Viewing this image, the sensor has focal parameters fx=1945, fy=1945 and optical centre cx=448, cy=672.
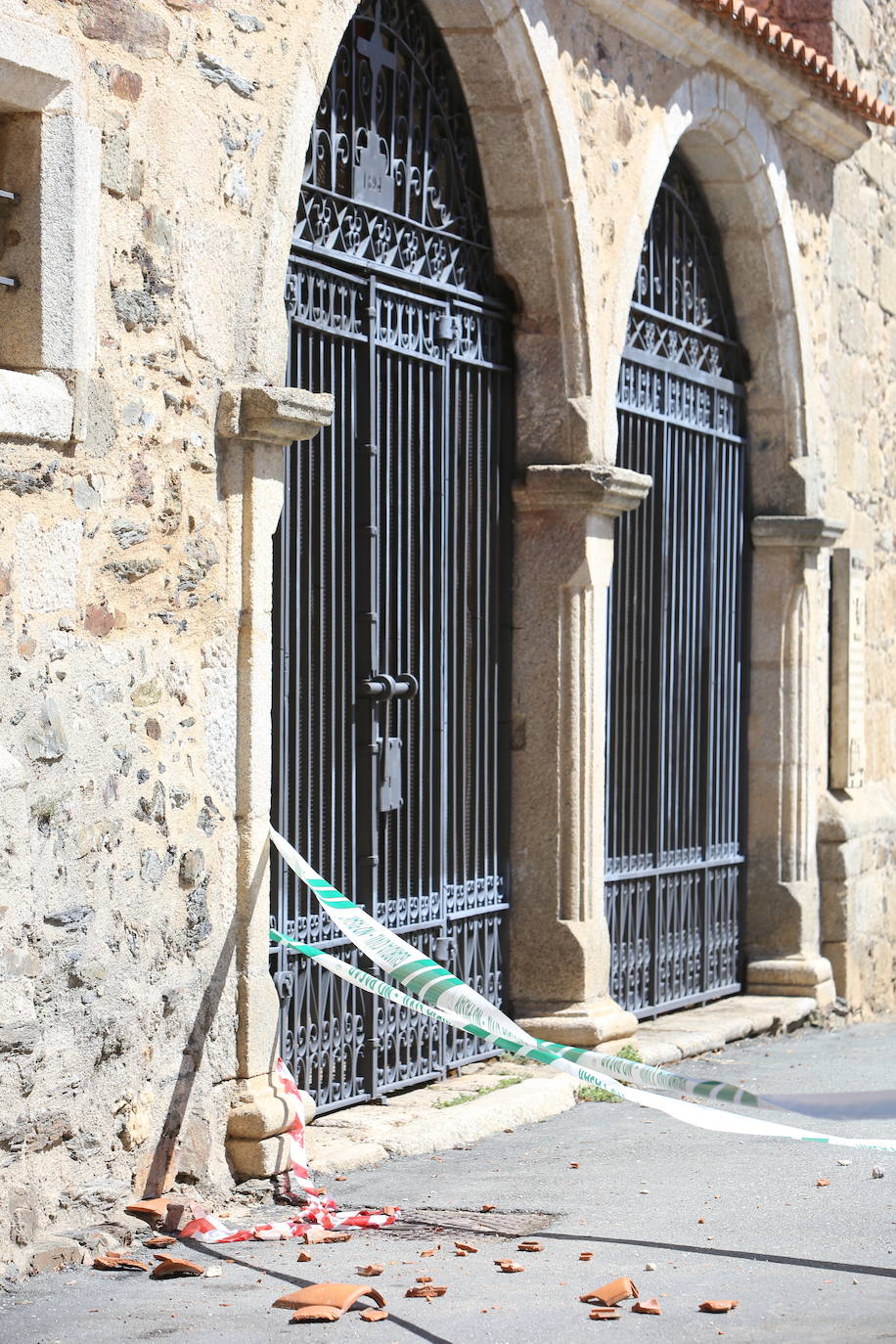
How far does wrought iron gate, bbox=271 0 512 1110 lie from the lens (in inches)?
231

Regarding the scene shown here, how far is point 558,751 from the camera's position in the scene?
7.05 metres

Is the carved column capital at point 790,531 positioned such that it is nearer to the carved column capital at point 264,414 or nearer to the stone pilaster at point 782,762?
the stone pilaster at point 782,762

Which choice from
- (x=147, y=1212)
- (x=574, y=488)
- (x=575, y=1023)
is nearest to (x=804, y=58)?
(x=574, y=488)

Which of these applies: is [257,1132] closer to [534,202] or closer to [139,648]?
[139,648]

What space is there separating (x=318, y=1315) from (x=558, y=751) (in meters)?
3.23

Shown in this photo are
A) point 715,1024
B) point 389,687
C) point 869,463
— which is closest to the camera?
point 389,687

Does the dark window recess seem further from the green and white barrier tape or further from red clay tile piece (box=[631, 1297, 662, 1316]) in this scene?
red clay tile piece (box=[631, 1297, 662, 1316])

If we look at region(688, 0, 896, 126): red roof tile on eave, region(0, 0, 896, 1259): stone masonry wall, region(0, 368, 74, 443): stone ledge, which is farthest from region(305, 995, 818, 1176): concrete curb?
region(688, 0, 896, 126): red roof tile on eave

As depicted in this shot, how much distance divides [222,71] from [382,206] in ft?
4.18

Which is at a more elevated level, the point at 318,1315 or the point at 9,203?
the point at 9,203

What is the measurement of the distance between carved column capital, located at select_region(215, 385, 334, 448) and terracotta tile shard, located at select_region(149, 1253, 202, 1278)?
2.08 metres

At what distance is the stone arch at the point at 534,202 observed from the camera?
21.8 feet

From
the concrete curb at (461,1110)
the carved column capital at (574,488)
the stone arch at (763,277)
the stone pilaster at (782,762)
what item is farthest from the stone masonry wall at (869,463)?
the carved column capital at (574,488)

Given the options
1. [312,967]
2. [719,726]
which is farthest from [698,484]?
[312,967]
